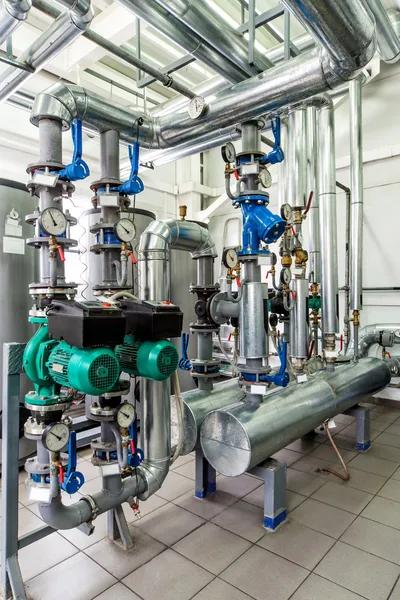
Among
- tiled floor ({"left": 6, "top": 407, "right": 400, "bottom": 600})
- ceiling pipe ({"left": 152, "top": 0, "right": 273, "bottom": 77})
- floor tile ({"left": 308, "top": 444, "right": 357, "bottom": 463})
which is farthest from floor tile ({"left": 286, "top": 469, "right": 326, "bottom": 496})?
ceiling pipe ({"left": 152, "top": 0, "right": 273, "bottom": 77})

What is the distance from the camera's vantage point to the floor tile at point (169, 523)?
192 cm

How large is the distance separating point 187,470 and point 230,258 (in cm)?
153

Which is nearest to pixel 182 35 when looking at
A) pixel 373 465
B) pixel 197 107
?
pixel 197 107

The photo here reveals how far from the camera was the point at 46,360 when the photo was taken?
Answer: 153cm

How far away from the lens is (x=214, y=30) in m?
2.11

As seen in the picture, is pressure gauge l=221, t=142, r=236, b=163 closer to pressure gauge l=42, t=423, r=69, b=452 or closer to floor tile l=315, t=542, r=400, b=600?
pressure gauge l=42, t=423, r=69, b=452

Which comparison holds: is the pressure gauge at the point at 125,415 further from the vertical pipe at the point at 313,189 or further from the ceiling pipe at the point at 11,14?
the vertical pipe at the point at 313,189

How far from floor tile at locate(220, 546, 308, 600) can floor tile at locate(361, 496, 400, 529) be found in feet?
2.12

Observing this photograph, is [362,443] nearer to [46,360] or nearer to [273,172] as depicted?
[46,360]

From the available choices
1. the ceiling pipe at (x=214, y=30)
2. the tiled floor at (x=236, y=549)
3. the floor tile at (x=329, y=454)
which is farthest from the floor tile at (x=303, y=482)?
the ceiling pipe at (x=214, y=30)

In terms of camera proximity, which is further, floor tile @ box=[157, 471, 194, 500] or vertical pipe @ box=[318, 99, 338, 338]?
vertical pipe @ box=[318, 99, 338, 338]

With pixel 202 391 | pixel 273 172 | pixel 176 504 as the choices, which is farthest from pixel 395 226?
pixel 176 504

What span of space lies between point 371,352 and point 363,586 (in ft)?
10.1

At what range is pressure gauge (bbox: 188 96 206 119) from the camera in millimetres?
2186
